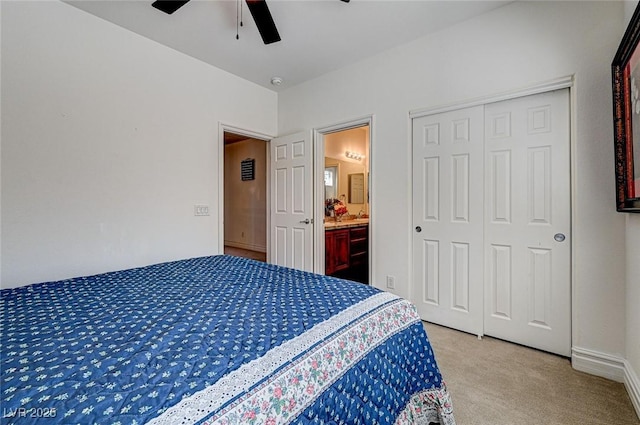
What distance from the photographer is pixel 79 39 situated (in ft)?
7.52

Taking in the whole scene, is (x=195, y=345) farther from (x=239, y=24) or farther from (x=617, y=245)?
(x=239, y=24)

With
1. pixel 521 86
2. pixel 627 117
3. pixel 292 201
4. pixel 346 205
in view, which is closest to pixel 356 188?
pixel 346 205

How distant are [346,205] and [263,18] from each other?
3.67 meters

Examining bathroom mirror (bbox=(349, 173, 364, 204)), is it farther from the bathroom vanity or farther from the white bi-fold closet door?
the white bi-fold closet door

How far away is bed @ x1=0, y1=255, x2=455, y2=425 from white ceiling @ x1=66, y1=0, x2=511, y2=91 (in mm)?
2146

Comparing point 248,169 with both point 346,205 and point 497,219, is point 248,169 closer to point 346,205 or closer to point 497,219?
point 346,205

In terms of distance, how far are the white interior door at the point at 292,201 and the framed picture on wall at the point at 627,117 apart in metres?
2.57

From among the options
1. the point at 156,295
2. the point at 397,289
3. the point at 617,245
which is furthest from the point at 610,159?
the point at 156,295

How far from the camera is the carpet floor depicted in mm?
1497

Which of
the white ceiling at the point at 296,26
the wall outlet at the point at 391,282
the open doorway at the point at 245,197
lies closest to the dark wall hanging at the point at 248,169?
the open doorway at the point at 245,197

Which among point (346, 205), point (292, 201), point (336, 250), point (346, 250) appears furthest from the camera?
point (346, 205)

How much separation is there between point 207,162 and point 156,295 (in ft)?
6.75

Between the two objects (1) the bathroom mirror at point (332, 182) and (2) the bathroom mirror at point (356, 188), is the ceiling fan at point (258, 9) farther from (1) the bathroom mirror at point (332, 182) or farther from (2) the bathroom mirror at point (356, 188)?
(2) the bathroom mirror at point (356, 188)

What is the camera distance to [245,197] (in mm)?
5980
